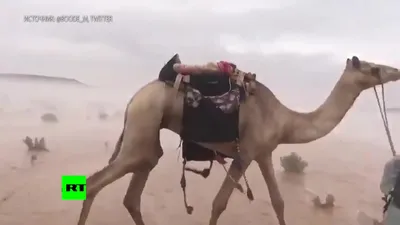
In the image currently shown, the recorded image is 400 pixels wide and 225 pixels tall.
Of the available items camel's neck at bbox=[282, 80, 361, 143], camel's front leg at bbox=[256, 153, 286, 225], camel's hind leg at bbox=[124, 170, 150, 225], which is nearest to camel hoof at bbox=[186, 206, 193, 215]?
camel's hind leg at bbox=[124, 170, 150, 225]

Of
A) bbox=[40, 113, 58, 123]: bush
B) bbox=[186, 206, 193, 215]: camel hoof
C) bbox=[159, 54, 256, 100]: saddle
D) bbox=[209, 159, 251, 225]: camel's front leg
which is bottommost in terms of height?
bbox=[186, 206, 193, 215]: camel hoof

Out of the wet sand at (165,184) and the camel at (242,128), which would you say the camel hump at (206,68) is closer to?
the camel at (242,128)

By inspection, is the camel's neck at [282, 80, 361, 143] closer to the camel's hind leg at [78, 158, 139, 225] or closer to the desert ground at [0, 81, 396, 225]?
the desert ground at [0, 81, 396, 225]

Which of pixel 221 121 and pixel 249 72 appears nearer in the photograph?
pixel 221 121

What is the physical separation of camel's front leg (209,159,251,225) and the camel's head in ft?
1.39

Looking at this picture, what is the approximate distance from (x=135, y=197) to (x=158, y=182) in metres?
0.08

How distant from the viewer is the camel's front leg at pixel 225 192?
161 centimetres

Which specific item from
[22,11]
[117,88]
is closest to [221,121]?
[117,88]

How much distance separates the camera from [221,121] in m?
1.56

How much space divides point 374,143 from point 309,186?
0.24m

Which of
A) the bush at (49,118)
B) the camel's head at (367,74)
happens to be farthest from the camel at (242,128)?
the bush at (49,118)

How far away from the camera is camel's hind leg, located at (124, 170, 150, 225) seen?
1.62 m

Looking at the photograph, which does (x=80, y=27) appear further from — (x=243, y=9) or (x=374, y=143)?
(x=374, y=143)

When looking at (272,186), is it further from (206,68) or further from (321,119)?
(206,68)
